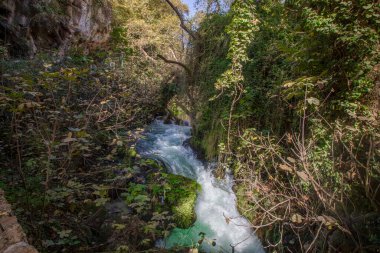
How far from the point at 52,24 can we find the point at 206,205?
Answer: 928cm

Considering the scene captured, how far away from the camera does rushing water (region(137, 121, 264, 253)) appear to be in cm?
542

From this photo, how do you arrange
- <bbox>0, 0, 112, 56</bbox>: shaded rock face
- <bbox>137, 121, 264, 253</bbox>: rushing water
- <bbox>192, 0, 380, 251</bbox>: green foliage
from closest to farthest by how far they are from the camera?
<bbox>192, 0, 380, 251</bbox>: green foliage, <bbox>137, 121, 264, 253</bbox>: rushing water, <bbox>0, 0, 112, 56</bbox>: shaded rock face

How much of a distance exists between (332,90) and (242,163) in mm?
2893

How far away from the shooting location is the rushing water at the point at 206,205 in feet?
17.8

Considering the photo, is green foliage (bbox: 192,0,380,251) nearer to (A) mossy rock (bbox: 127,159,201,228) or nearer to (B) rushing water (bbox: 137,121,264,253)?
(B) rushing water (bbox: 137,121,264,253)

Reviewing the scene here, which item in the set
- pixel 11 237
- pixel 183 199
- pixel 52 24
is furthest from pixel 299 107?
pixel 52 24

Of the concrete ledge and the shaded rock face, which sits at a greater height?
the shaded rock face

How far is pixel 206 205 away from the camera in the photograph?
6.61 m

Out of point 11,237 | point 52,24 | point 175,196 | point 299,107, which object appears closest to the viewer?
point 11,237

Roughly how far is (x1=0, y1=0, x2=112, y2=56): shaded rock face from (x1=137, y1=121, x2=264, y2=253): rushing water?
214 inches

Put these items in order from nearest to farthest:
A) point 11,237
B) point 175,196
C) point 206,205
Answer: point 11,237, point 175,196, point 206,205

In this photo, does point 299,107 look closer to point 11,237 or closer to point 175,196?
point 175,196

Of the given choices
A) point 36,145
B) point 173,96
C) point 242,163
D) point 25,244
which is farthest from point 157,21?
point 25,244

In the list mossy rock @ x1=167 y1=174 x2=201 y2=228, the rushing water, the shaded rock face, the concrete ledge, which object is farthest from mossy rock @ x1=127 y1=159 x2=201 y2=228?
the shaded rock face
